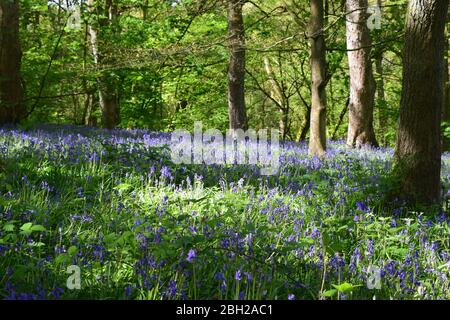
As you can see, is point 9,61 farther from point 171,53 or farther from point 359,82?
point 359,82

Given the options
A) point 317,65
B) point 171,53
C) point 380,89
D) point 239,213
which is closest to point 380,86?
point 380,89

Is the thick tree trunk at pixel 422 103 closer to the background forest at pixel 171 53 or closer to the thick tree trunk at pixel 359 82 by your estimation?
the background forest at pixel 171 53

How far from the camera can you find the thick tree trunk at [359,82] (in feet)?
36.7

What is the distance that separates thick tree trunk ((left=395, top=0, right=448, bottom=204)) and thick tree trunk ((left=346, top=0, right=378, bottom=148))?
241 inches

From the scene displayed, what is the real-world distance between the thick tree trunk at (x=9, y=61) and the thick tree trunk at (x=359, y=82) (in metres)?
8.05

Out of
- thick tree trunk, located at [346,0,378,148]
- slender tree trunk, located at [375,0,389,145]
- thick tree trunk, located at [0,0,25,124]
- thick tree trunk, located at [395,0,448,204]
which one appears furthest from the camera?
slender tree trunk, located at [375,0,389,145]

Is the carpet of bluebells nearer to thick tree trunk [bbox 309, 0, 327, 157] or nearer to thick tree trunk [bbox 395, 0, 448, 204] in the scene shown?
thick tree trunk [bbox 395, 0, 448, 204]

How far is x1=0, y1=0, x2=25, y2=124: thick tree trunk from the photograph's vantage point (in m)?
11.0

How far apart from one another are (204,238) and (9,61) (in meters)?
9.94

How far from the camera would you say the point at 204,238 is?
3150 mm

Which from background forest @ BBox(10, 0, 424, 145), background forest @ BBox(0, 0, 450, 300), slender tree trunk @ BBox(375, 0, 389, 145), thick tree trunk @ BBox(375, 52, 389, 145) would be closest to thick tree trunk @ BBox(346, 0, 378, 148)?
background forest @ BBox(0, 0, 450, 300)

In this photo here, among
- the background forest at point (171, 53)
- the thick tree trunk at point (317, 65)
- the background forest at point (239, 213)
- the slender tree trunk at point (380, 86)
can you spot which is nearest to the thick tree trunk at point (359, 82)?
the background forest at point (239, 213)
